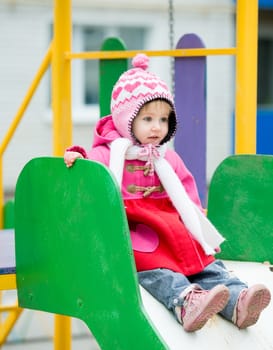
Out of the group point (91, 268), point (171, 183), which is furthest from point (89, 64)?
point (91, 268)

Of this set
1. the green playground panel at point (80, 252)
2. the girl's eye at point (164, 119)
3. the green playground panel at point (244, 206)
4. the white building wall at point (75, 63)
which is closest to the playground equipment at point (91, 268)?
the green playground panel at point (80, 252)

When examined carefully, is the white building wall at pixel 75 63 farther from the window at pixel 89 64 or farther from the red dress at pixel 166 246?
the red dress at pixel 166 246

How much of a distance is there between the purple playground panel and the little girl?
41.3 inches

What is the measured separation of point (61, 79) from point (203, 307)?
69.5 inches

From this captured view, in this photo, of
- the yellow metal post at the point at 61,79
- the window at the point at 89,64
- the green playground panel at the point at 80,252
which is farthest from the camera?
the window at the point at 89,64

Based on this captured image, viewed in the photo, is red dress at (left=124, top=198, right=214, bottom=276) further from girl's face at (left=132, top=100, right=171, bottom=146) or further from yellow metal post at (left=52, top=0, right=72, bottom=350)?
yellow metal post at (left=52, top=0, right=72, bottom=350)

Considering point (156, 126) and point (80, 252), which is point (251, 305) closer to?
point (80, 252)

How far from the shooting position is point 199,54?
4035 mm

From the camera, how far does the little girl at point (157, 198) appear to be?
2.79 metres

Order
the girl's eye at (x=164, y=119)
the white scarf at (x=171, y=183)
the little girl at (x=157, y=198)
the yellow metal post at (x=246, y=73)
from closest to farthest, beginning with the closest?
the little girl at (x=157, y=198), the white scarf at (x=171, y=183), the girl's eye at (x=164, y=119), the yellow metal post at (x=246, y=73)

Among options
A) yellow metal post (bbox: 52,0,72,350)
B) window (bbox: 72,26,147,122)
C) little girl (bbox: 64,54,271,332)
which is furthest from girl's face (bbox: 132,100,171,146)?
window (bbox: 72,26,147,122)

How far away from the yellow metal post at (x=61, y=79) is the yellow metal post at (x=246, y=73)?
79cm

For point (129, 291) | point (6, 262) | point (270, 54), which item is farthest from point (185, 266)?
point (270, 54)

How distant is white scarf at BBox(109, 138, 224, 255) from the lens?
2.92 m
